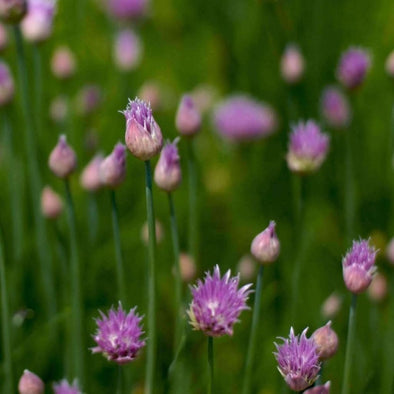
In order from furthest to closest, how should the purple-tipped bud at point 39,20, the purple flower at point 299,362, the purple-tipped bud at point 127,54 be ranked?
the purple-tipped bud at point 127,54 < the purple-tipped bud at point 39,20 < the purple flower at point 299,362

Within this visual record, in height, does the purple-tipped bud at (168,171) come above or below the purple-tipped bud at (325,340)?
above

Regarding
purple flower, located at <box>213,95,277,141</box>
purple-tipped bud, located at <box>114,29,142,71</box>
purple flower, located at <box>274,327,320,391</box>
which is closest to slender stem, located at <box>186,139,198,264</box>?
purple flower, located at <box>274,327,320,391</box>

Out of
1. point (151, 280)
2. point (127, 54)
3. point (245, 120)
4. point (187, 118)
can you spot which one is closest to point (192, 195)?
point (187, 118)

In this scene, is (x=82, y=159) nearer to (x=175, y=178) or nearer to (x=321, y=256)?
(x=321, y=256)

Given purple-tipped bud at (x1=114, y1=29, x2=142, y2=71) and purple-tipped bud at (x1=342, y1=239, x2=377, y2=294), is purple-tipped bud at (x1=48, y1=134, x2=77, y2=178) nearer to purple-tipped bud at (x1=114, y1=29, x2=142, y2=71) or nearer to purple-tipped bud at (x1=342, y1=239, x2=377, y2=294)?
purple-tipped bud at (x1=342, y1=239, x2=377, y2=294)

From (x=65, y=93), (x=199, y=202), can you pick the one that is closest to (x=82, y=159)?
(x=65, y=93)

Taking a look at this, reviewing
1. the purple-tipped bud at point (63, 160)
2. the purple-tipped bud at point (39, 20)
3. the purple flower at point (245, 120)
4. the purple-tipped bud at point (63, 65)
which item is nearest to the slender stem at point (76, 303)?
the purple-tipped bud at point (63, 160)

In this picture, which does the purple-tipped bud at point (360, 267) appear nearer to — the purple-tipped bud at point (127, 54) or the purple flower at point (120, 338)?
the purple flower at point (120, 338)

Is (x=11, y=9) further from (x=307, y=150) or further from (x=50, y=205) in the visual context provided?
(x=307, y=150)
